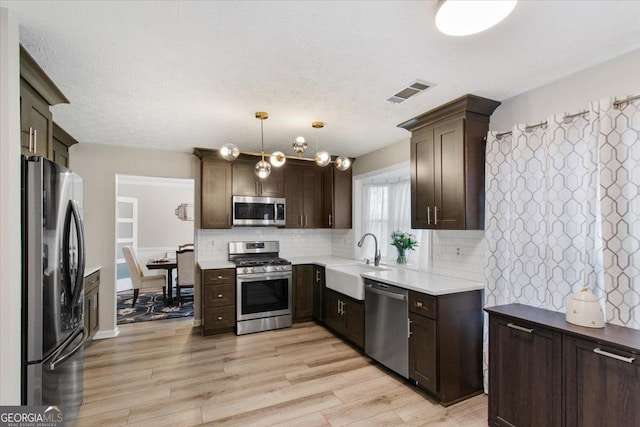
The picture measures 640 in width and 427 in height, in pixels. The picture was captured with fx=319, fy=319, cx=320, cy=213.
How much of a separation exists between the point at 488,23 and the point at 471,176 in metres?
1.52

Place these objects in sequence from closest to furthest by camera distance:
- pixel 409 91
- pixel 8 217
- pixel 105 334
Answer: pixel 8 217 < pixel 409 91 < pixel 105 334

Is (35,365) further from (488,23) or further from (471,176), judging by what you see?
(471,176)

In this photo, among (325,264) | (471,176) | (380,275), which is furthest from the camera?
(325,264)

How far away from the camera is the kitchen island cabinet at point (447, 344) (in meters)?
2.62

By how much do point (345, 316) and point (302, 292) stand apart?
3.25 ft

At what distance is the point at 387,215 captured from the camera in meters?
4.75

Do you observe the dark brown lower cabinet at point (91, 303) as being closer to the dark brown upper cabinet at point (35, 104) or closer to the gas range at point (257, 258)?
the gas range at point (257, 258)

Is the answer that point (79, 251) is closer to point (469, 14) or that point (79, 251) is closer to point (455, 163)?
point (469, 14)

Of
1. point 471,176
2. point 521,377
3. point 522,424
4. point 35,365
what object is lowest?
point 522,424

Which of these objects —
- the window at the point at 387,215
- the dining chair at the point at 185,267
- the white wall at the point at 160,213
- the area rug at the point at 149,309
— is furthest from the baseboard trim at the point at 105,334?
the white wall at the point at 160,213

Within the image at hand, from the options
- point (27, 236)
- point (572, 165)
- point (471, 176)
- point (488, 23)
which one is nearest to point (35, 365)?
point (27, 236)

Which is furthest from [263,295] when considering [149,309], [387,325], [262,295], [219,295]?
[149,309]

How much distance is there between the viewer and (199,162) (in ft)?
15.6

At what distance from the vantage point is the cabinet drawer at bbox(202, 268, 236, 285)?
4.21 meters
